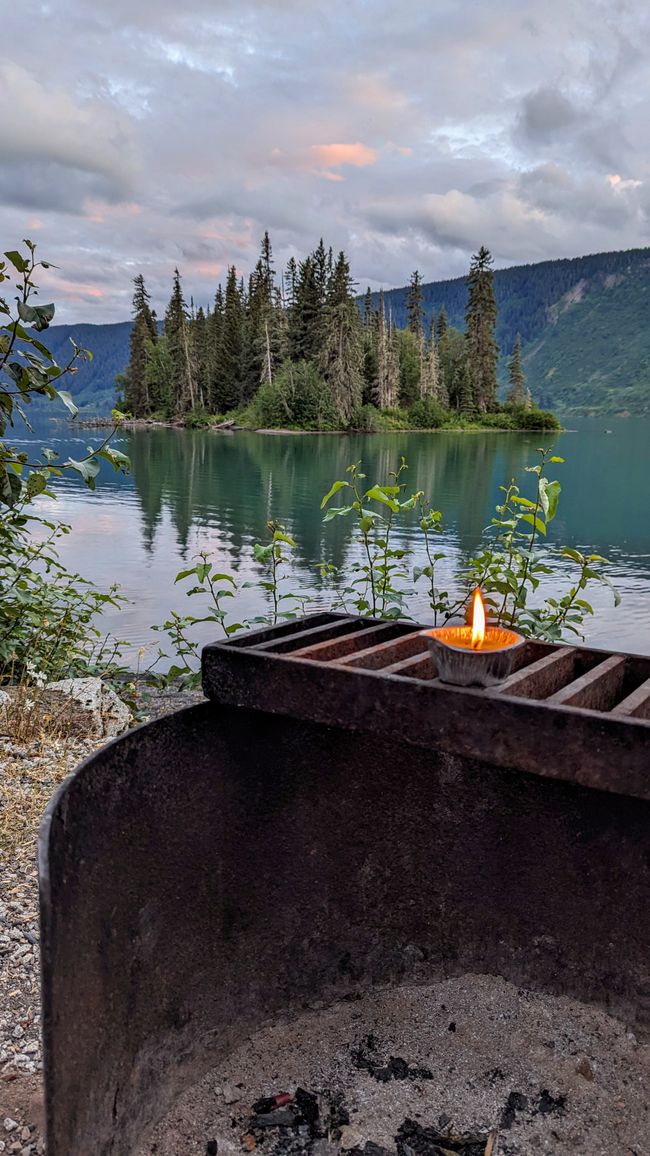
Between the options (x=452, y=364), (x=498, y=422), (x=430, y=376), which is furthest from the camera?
(x=452, y=364)

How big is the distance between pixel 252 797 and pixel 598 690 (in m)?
1.22

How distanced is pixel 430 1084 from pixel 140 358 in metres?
96.6

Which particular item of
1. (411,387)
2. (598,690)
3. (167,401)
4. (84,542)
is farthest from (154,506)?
(167,401)

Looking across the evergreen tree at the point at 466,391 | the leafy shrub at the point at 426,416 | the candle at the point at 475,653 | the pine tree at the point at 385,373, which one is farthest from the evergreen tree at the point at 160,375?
the candle at the point at 475,653

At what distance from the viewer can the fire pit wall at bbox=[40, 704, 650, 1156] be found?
2279 mm

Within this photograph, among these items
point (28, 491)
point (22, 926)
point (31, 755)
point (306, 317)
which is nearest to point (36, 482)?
point (28, 491)

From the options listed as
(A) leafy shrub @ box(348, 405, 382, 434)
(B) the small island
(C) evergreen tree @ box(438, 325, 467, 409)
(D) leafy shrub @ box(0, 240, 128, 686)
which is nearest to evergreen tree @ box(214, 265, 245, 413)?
(B) the small island

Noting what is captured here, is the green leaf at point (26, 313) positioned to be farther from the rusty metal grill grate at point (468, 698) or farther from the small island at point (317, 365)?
the small island at point (317, 365)

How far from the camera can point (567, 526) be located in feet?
71.8

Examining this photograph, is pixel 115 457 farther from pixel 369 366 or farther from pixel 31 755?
pixel 369 366

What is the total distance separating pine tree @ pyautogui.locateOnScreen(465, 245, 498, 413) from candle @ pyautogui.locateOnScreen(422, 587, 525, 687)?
8474 centimetres

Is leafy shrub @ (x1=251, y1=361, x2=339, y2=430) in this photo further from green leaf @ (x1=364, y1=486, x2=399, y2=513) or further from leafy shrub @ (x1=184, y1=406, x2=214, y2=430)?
green leaf @ (x1=364, y1=486, x2=399, y2=513)

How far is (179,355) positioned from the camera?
83.2 meters

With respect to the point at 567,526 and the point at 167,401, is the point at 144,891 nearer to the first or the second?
the point at 567,526
